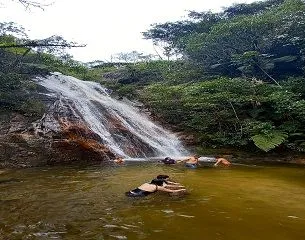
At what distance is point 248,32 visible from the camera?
22344mm

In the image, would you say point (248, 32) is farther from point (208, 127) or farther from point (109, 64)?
A: point (109, 64)

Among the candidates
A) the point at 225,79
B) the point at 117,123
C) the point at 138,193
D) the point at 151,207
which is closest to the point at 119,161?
the point at 117,123

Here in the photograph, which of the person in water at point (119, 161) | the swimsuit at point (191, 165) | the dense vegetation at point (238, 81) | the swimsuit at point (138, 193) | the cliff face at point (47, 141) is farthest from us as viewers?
the dense vegetation at point (238, 81)

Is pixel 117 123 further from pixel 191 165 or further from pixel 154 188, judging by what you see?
pixel 154 188

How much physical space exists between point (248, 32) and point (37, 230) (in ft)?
65.7

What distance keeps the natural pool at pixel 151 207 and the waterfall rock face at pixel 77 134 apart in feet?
8.06

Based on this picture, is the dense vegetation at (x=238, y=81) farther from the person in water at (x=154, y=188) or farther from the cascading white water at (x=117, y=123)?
the person in water at (x=154, y=188)

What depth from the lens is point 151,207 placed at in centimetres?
663

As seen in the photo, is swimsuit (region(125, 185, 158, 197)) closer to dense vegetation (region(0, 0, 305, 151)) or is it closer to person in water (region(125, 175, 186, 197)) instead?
person in water (region(125, 175, 186, 197))

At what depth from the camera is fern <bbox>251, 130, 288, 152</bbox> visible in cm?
1385

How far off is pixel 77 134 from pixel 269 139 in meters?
7.76

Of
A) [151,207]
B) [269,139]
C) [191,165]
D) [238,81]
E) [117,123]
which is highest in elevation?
[238,81]

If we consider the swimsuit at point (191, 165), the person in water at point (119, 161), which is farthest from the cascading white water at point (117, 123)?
the swimsuit at point (191, 165)

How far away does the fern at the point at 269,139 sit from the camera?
13.9 m
